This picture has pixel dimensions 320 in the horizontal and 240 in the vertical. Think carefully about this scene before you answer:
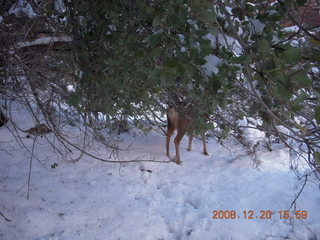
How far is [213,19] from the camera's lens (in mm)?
1120

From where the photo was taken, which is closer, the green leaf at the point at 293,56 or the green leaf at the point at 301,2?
the green leaf at the point at 293,56

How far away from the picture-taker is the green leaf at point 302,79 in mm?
806

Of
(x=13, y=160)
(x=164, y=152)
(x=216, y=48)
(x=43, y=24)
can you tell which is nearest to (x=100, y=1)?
(x=216, y=48)

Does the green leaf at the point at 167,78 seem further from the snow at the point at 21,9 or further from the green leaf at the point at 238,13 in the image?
the snow at the point at 21,9

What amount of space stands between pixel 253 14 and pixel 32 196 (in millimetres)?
3476

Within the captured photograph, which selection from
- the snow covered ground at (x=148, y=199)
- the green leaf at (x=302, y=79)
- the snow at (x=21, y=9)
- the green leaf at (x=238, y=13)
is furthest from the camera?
the snow covered ground at (x=148, y=199)

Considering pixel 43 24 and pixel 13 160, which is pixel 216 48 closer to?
pixel 43 24
